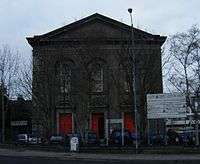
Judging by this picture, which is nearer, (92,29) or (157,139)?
(157,139)

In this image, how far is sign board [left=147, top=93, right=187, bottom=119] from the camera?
150 ft

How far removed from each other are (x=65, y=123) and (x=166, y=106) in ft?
70.9

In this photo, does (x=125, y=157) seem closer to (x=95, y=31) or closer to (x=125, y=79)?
(x=125, y=79)

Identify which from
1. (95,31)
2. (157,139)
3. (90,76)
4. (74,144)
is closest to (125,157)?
(74,144)

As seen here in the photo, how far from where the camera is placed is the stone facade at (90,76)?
55.7m

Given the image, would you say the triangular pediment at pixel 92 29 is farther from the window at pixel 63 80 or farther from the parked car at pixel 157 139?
the parked car at pixel 157 139

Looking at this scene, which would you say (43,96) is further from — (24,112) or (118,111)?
(24,112)

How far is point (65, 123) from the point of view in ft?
213

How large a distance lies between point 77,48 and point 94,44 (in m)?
1.89

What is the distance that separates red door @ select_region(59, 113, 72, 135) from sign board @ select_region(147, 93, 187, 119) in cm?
1972

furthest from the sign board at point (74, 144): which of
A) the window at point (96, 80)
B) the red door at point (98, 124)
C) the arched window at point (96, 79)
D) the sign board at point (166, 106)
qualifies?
the red door at point (98, 124)

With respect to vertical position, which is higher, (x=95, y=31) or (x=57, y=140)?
(x=95, y=31)

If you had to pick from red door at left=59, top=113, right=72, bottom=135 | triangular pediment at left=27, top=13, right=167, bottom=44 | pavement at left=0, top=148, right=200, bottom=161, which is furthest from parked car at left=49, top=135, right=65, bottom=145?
triangular pediment at left=27, top=13, right=167, bottom=44

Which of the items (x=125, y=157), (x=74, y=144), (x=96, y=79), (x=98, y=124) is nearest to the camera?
(x=125, y=157)
